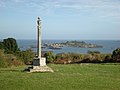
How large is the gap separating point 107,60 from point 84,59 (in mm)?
3707

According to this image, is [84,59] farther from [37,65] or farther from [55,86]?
[55,86]

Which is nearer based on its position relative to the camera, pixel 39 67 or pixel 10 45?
pixel 39 67

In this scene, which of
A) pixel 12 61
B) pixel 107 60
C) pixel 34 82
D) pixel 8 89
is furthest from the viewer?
pixel 107 60

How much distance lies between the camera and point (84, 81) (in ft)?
57.8

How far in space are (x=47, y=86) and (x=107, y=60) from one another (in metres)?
27.6

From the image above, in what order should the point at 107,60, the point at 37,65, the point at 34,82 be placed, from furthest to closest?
1. the point at 107,60
2. the point at 37,65
3. the point at 34,82

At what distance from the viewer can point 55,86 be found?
1590 centimetres

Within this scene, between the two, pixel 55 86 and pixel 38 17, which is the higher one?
pixel 38 17

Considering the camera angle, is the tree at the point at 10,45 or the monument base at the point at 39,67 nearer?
the monument base at the point at 39,67

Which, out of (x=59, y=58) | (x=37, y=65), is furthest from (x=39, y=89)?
(x=59, y=58)

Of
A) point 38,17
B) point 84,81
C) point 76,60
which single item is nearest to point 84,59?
point 76,60

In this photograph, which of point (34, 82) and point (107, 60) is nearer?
point (34, 82)

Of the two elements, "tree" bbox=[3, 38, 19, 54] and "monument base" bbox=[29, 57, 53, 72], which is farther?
"tree" bbox=[3, 38, 19, 54]

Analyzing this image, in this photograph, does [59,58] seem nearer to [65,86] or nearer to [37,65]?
[37,65]
